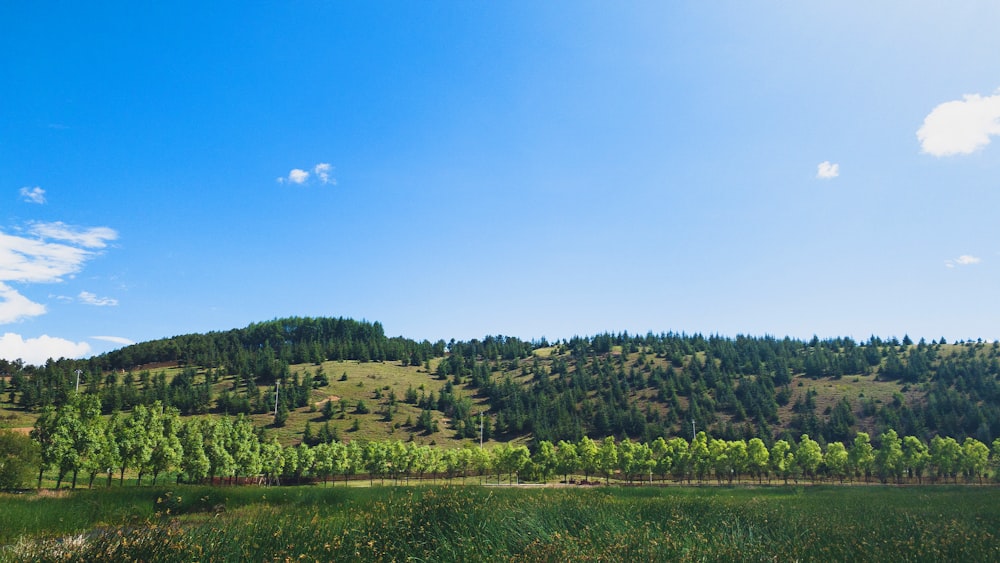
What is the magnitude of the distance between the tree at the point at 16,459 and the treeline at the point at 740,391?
102 meters

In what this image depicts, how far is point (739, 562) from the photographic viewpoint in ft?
30.3

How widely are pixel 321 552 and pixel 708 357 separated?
185 m

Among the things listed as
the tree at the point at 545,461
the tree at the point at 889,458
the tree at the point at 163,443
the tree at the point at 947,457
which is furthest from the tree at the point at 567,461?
the tree at the point at 163,443

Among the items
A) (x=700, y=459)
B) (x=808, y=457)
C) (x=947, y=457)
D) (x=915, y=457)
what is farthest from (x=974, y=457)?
(x=700, y=459)

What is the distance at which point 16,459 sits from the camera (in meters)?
39.2

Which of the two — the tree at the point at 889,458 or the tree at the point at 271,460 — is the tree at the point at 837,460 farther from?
the tree at the point at 271,460

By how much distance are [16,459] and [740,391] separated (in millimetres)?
145700

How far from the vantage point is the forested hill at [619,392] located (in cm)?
12144

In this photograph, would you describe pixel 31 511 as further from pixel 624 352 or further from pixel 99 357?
pixel 99 357

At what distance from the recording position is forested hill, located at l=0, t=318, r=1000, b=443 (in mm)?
121438

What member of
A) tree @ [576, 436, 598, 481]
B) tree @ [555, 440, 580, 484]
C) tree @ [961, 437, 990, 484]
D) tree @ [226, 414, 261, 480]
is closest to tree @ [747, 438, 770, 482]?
tree @ [576, 436, 598, 481]

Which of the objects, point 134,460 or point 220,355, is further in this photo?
point 220,355

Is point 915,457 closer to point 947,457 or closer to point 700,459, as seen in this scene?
point 947,457

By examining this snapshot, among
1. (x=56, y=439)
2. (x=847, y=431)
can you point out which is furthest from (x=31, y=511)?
(x=847, y=431)
